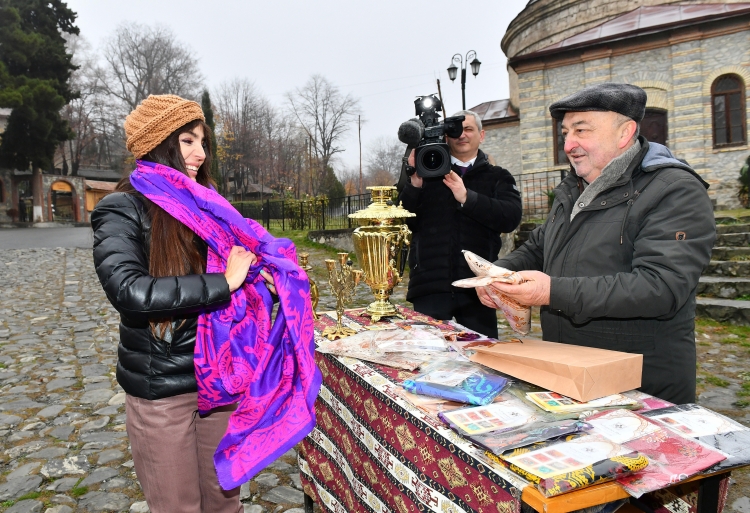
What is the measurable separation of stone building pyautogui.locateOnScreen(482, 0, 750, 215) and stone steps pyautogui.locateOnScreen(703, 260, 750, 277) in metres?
7.17

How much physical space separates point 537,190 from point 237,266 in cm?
1641

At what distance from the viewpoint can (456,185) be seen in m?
3.01

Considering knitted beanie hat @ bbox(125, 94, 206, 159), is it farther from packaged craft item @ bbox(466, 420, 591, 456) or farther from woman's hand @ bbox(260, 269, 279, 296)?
packaged craft item @ bbox(466, 420, 591, 456)

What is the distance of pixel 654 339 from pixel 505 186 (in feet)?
5.19

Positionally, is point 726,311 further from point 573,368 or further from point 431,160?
point 573,368

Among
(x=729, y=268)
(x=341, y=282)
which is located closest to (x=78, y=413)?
(x=341, y=282)

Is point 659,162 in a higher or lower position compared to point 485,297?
higher

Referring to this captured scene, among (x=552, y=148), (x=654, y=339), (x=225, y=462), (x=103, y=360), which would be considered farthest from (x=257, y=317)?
(x=552, y=148)

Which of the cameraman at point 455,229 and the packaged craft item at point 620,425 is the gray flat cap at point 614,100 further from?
the cameraman at point 455,229

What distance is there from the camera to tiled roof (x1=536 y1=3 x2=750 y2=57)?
49.0 ft

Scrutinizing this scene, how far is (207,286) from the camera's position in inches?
70.7

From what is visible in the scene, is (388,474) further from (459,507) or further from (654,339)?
(654,339)

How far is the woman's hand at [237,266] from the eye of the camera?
1.87m

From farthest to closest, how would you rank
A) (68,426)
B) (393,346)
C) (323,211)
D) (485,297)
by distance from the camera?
(323,211)
(68,426)
(393,346)
(485,297)
